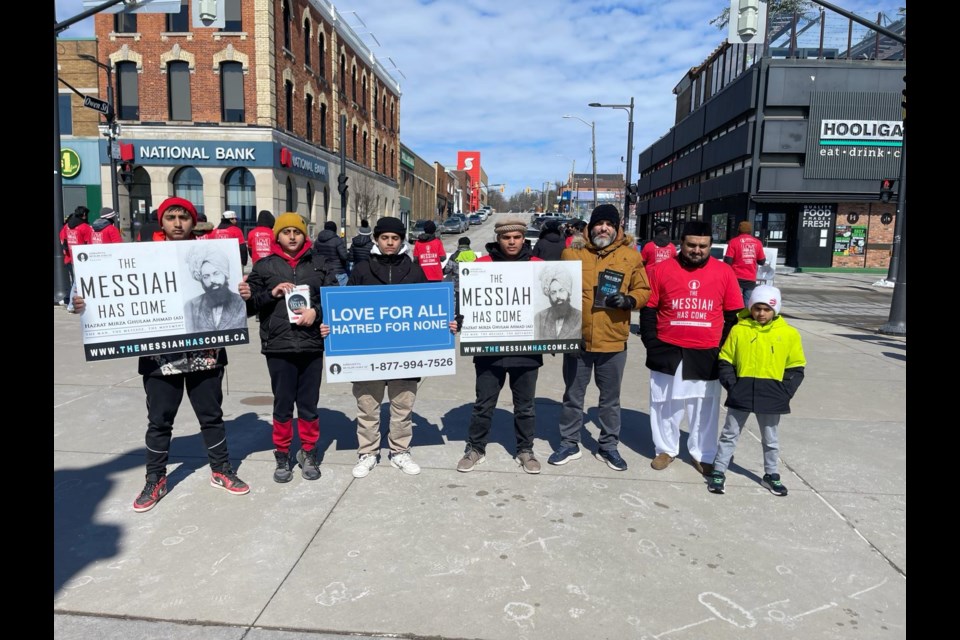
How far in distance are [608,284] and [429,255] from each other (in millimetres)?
5717

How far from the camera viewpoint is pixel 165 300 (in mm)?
4262

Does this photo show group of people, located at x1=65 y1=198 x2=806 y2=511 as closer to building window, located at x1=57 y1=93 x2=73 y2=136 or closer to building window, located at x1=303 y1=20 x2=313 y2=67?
building window, located at x1=303 y1=20 x2=313 y2=67

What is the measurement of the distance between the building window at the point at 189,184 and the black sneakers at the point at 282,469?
81.6ft

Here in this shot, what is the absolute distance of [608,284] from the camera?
470 centimetres

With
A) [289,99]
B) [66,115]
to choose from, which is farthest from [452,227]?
[66,115]

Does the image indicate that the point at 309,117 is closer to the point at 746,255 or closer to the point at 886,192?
the point at 886,192

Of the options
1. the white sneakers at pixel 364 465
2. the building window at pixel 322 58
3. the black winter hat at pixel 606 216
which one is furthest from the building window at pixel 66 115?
the black winter hat at pixel 606 216

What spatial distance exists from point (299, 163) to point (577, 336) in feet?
87.8

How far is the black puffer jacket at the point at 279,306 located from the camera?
4402mm

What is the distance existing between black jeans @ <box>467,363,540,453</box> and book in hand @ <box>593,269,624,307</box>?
0.77m

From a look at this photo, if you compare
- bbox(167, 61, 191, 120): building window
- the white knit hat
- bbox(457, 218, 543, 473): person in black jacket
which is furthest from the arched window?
the white knit hat

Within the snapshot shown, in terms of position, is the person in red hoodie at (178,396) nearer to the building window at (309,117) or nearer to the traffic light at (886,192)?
the traffic light at (886,192)
